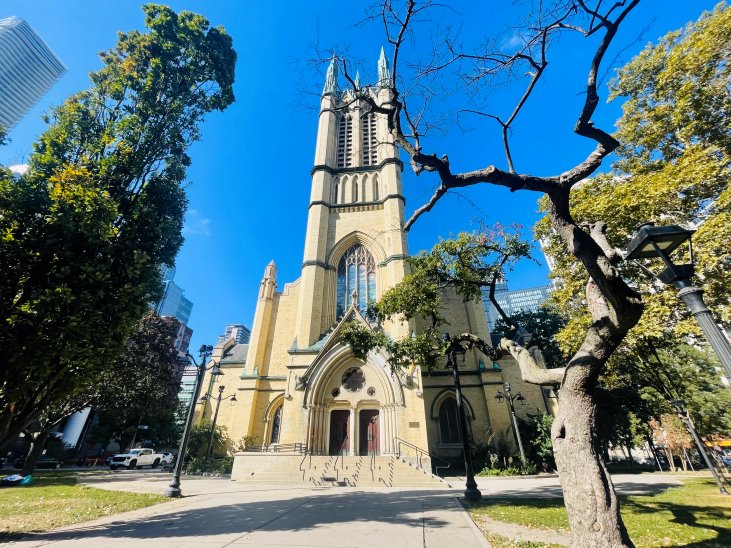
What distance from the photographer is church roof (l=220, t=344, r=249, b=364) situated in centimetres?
2625

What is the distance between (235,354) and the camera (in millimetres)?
27797

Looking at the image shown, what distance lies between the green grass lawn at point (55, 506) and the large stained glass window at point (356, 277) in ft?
47.8

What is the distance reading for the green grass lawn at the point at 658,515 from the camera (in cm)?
509

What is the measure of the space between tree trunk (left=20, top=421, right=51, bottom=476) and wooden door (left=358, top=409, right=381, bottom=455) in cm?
1748

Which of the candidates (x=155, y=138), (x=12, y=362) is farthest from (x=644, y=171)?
(x=12, y=362)

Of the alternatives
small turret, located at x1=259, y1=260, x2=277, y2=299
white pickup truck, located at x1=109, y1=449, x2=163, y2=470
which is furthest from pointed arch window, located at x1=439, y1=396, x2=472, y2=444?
white pickup truck, located at x1=109, y1=449, x2=163, y2=470

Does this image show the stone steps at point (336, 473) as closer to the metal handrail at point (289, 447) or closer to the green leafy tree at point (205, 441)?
the metal handrail at point (289, 447)

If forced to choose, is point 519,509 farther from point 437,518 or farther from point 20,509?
point 20,509

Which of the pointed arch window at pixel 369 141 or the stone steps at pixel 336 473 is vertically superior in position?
the pointed arch window at pixel 369 141

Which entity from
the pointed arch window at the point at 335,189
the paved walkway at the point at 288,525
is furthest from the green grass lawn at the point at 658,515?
the pointed arch window at the point at 335,189

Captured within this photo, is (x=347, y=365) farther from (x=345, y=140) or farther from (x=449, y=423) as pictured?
(x=345, y=140)

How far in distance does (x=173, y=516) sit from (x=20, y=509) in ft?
14.7

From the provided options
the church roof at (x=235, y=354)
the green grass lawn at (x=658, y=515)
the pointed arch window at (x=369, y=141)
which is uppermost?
the pointed arch window at (x=369, y=141)

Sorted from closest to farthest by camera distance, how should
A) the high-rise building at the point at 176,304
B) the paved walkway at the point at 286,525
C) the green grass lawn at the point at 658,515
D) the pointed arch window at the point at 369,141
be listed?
the green grass lawn at the point at 658,515 → the paved walkway at the point at 286,525 → the pointed arch window at the point at 369,141 → the high-rise building at the point at 176,304
